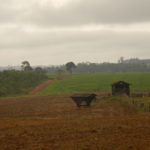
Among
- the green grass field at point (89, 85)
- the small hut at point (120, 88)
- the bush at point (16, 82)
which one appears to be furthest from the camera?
the green grass field at point (89, 85)

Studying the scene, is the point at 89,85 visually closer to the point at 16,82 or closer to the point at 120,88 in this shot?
the point at 16,82

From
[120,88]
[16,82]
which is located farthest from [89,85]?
[120,88]

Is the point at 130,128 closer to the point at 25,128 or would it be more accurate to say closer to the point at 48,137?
the point at 48,137

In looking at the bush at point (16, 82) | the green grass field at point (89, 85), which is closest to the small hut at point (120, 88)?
the green grass field at point (89, 85)

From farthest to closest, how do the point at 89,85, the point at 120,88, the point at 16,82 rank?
the point at 89,85
the point at 16,82
the point at 120,88

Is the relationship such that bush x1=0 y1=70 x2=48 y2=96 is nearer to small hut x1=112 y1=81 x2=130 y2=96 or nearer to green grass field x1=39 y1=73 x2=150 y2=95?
green grass field x1=39 y1=73 x2=150 y2=95

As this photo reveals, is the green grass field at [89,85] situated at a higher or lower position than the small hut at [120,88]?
lower

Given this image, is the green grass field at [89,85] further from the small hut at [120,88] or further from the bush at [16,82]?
the small hut at [120,88]

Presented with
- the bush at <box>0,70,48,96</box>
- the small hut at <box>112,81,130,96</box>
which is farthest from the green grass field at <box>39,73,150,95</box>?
the small hut at <box>112,81,130,96</box>

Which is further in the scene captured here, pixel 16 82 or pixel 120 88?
pixel 16 82

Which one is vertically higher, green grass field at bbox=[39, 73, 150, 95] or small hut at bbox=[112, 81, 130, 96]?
small hut at bbox=[112, 81, 130, 96]

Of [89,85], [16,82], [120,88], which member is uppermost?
[16,82]

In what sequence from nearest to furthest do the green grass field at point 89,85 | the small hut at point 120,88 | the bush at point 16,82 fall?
Result: the small hut at point 120,88 < the bush at point 16,82 < the green grass field at point 89,85

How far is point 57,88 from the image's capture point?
75312 mm
